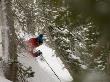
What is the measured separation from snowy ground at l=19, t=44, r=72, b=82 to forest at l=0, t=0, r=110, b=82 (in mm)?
1084

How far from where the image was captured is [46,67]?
49.8 ft

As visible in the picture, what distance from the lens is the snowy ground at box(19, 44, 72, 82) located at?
12794mm

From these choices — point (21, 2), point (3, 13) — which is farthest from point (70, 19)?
point (21, 2)

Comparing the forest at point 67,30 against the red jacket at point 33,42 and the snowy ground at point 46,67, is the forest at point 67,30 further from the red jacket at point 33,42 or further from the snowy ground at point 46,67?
the snowy ground at point 46,67

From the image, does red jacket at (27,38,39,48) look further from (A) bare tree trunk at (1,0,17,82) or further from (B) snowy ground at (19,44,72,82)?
(A) bare tree trunk at (1,0,17,82)

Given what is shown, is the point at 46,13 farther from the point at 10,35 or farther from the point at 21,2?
the point at 10,35

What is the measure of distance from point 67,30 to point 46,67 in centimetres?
590

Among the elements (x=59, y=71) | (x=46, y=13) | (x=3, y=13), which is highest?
(x=46, y=13)

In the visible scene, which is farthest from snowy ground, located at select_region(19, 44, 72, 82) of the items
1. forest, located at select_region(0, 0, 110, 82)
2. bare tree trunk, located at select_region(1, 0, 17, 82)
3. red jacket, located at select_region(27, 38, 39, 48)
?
bare tree trunk, located at select_region(1, 0, 17, 82)

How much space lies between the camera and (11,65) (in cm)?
819

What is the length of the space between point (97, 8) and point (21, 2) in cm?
794

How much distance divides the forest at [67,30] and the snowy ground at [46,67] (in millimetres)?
1084

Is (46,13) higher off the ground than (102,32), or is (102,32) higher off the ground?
(46,13)

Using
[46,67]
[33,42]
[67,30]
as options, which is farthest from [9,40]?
[46,67]
